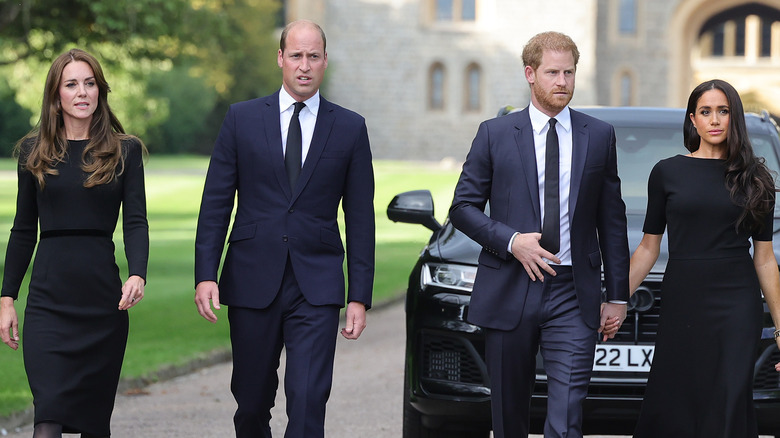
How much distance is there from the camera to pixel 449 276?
5.60 meters

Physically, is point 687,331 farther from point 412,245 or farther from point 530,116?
point 412,245

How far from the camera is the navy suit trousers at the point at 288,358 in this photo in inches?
186

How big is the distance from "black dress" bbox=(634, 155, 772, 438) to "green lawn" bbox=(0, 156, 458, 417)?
13.3 ft

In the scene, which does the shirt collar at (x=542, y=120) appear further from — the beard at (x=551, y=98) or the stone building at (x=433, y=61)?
the stone building at (x=433, y=61)

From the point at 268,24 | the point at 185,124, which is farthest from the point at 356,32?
the point at 185,124

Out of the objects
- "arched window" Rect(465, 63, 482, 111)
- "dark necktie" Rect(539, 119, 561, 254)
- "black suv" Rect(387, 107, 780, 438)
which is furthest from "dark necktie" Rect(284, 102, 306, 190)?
"arched window" Rect(465, 63, 482, 111)

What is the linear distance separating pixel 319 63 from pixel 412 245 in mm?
16597

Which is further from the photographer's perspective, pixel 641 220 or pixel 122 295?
pixel 641 220

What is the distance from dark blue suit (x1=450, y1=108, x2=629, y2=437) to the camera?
15.2 ft

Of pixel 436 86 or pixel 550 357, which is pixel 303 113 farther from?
pixel 436 86

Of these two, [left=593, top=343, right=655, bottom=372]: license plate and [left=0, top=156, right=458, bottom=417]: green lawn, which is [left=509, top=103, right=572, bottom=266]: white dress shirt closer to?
[left=593, top=343, right=655, bottom=372]: license plate

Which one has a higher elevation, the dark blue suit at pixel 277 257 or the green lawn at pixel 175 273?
the dark blue suit at pixel 277 257

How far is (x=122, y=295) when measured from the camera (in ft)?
15.2

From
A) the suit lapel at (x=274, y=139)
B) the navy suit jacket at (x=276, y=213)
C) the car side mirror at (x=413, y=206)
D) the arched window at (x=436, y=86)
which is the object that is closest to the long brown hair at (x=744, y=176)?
the navy suit jacket at (x=276, y=213)
